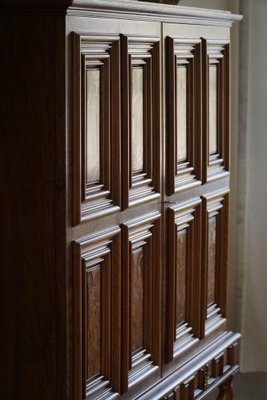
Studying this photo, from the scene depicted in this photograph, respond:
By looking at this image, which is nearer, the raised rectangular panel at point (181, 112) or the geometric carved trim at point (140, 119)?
the geometric carved trim at point (140, 119)

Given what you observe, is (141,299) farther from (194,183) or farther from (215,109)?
(215,109)

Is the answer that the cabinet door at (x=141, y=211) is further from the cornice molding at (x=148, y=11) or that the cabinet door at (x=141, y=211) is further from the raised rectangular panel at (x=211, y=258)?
the raised rectangular panel at (x=211, y=258)

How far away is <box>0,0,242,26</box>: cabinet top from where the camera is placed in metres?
1.80

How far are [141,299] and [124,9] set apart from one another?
2.37 feet

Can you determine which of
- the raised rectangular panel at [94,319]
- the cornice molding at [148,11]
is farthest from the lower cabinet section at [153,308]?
the cornice molding at [148,11]

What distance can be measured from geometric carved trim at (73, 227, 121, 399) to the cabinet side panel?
0.06 metres

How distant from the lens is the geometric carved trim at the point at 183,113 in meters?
2.26

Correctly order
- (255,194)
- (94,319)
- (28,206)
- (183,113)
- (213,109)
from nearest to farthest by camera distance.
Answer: (28,206) → (94,319) → (183,113) → (213,109) → (255,194)

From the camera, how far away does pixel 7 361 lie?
202cm

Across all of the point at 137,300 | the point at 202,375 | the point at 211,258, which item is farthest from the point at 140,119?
the point at 202,375

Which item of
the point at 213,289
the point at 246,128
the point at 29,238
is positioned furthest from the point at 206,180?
the point at 246,128

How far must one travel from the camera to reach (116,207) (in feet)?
6.72

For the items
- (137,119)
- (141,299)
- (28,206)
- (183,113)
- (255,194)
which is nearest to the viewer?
(28,206)

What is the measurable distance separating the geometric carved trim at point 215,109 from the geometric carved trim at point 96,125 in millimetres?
490
